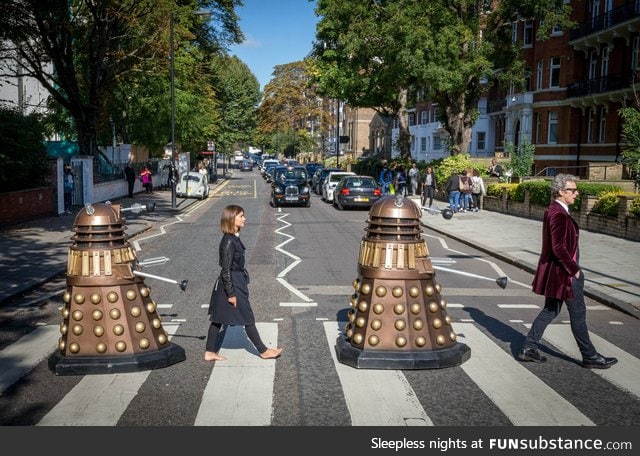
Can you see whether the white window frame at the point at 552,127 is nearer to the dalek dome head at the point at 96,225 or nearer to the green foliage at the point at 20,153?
the green foliage at the point at 20,153

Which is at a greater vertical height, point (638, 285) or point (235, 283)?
point (235, 283)

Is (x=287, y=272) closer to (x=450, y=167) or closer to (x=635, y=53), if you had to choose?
(x=450, y=167)

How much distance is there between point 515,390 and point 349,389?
5.02 feet

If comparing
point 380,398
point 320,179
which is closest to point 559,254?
point 380,398

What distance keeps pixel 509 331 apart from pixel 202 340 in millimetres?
3841

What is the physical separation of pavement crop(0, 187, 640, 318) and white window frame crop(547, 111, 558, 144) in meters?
18.0

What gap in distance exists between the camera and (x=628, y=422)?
498 cm

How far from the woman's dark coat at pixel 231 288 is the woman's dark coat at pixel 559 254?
308cm

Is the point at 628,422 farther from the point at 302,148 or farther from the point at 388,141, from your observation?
the point at 302,148

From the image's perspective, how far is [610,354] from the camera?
22.7 feet

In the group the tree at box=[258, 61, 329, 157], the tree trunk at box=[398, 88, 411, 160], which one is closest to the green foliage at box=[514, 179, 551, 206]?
the tree trunk at box=[398, 88, 411, 160]

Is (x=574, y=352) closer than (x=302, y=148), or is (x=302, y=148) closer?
(x=574, y=352)

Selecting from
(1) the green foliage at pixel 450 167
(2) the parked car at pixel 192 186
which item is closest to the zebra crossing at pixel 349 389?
(1) the green foliage at pixel 450 167
